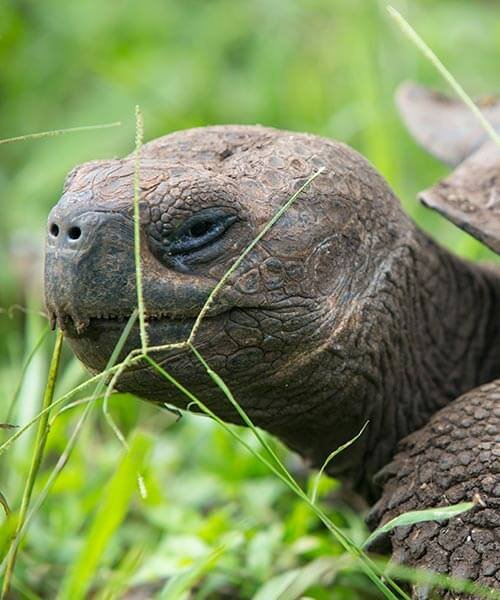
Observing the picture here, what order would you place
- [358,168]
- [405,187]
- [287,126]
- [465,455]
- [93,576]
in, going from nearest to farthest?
[465,455], [358,168], [93,576], [405,187], [287,126]

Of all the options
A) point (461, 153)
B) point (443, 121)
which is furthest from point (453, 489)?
point (443, 121)

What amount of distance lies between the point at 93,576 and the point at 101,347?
2.75ft

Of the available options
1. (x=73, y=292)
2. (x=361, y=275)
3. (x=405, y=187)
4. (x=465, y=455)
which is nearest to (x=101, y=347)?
(x=73, y=292)

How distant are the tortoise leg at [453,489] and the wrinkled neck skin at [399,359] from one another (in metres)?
0.12

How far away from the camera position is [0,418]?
3.50 m

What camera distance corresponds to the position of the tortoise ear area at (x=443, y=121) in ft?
10.8

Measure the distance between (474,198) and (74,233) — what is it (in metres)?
1.11

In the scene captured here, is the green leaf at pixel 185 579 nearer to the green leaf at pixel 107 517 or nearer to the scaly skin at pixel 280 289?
the green leaf at pixel 107 517

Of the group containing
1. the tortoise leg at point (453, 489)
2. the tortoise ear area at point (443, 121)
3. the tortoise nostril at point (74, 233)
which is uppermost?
the tortoise nostril at point (74, 233)

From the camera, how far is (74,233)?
6.72 feet

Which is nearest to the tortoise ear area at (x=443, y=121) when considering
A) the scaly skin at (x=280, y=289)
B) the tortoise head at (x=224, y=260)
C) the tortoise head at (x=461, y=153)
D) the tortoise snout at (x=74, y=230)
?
the tortoise head at (x=461, y=153)

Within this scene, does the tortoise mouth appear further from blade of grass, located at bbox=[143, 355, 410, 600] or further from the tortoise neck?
the tortoise neck

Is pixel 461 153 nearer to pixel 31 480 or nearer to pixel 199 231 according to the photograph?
pixel 199 231

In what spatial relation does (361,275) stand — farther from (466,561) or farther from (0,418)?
(0,418)
